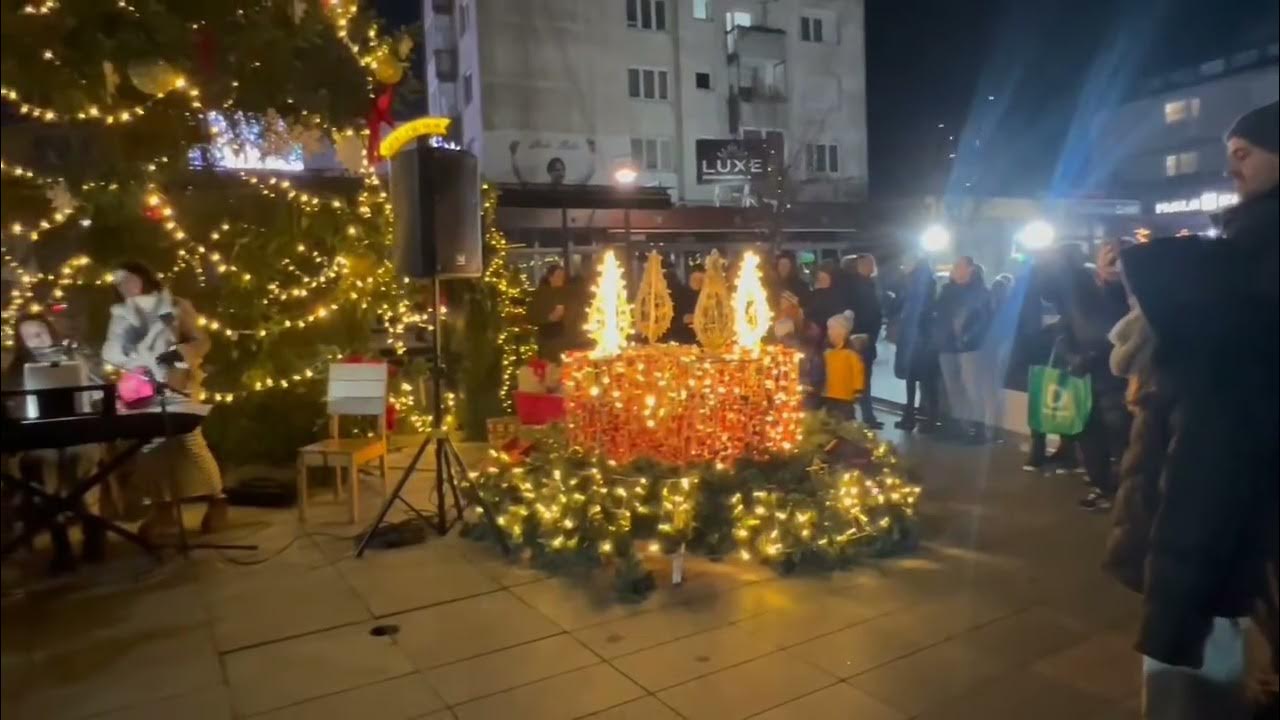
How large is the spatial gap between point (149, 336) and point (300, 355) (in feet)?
5.40

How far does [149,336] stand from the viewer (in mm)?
5137

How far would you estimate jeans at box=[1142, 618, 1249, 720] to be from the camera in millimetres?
2322

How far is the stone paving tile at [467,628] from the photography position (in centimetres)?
367

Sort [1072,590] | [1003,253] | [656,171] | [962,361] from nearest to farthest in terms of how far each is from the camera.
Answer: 1. [1072,590]
2. [962,361]
3. [1003,253]
4. [656,171]

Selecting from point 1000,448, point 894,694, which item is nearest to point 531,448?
point 894,694

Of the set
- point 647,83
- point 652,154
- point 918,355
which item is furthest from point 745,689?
point 652,154

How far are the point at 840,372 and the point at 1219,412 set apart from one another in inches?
203

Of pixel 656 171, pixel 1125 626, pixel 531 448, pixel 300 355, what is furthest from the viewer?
pixel 656 171

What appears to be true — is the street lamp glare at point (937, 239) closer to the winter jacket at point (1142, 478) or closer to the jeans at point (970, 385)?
the jeans at point (970, 385)

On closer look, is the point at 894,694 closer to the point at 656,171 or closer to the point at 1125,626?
the point at 1125,626

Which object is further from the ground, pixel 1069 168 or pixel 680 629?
pixel 1069 168

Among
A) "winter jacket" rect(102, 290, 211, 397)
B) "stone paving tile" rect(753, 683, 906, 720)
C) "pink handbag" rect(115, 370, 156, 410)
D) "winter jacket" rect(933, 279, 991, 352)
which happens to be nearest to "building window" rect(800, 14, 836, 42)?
"winter jacket" rect(933, 279, 991, 352)

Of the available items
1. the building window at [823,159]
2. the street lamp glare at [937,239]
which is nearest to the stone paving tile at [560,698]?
the street lamp glare at [937,239]

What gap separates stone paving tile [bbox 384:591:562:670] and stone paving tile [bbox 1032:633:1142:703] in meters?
1.94
